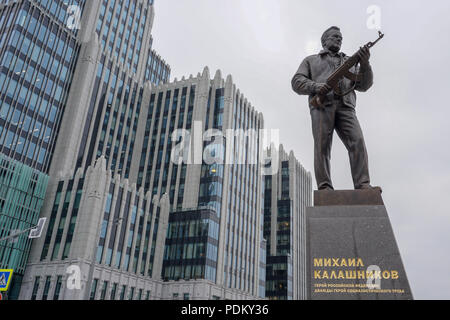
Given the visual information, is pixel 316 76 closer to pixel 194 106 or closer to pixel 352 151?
pixel 352 151

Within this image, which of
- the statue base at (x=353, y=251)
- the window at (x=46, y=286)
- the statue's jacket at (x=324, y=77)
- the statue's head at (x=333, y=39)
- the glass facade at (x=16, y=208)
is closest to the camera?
the statue base at (x=353, y=251)

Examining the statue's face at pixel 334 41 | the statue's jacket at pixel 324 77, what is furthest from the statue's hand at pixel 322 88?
the statue's face at pixel 334 41

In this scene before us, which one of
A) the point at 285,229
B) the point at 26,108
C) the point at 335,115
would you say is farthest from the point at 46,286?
the point at 285,229

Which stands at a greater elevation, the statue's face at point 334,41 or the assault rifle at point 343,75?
the statue's face at point 334,41

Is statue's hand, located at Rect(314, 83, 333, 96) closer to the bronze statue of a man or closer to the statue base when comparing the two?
the bronze statue of a man

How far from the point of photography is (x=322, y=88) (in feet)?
23.9

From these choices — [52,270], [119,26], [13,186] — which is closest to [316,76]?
[52,270]

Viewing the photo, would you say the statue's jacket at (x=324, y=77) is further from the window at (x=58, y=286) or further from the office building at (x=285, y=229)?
the office building at (x=285, y=229)

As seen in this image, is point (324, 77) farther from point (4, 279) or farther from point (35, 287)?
point (35, 287)

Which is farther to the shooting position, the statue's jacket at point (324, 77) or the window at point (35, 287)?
the window at point (35, 287)

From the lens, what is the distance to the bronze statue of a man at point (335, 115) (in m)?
7.22

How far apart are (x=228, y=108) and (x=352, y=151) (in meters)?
68.4

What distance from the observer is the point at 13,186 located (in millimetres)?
51781

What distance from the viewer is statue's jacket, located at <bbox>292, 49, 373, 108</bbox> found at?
7.55 m
